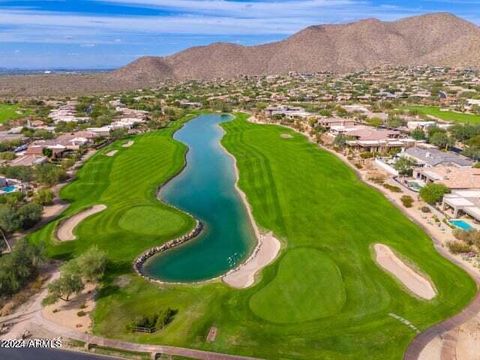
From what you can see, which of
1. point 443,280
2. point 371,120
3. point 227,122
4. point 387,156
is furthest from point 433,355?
point 227,122

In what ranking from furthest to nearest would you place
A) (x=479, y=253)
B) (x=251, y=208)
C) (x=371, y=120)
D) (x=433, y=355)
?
(x=371, y=120)
(x=251, y=208)
(x=479, y=253)
(x=433, y=355)

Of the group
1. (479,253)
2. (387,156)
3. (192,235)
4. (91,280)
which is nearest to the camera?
(91,280)

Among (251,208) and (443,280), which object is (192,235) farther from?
(443,280)

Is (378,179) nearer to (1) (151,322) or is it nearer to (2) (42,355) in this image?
(1) (151,322)

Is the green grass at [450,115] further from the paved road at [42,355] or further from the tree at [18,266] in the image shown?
the paved road at [42,355]

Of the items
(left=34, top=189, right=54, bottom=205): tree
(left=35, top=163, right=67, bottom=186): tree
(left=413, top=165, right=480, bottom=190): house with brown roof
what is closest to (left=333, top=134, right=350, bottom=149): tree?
(left=413, top=165, right=480, bottom=190): house with brown roof

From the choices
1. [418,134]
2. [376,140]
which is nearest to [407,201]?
[376,140]

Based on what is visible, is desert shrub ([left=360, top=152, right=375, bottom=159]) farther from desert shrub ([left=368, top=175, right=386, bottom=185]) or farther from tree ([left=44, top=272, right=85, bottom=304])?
tree ([left=44, top=272, right=85, bottom=304])
